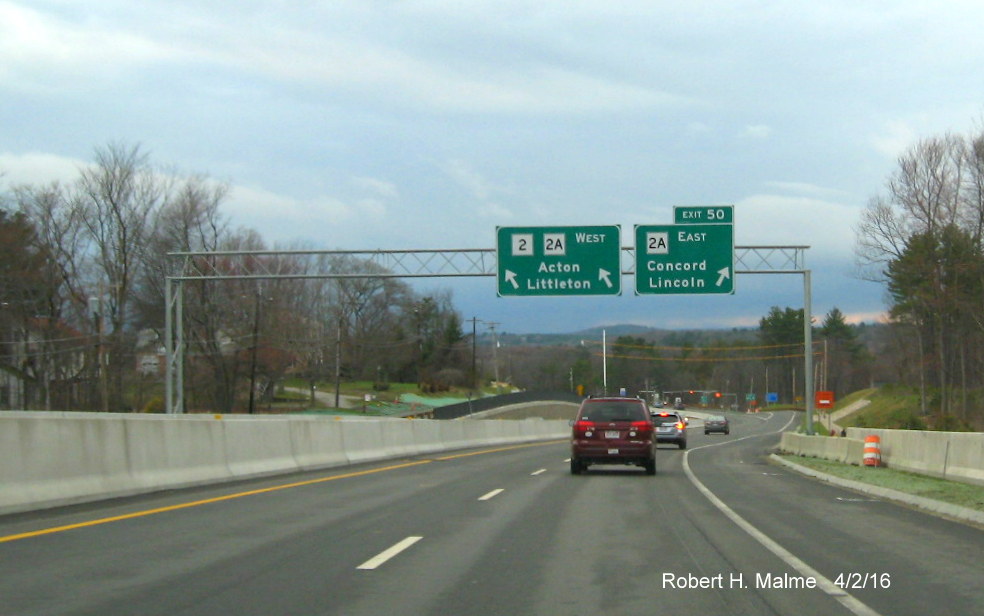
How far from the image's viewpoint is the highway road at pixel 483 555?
7816 mm

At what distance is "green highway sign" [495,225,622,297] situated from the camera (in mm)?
32656

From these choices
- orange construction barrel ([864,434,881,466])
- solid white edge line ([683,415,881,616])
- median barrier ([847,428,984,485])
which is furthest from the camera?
orange construction barrel ([864,434,881,466])

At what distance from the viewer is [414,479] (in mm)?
20938

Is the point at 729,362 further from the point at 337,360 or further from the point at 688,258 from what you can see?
the point at 688,258

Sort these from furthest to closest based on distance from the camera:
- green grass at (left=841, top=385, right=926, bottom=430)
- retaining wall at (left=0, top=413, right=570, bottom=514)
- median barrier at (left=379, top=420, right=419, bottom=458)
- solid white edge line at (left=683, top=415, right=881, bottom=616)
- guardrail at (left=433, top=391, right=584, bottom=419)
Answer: green grass at (left=841, top=385, right=926, bottom=430)
guardrail at (left=433, top=391, right=584, bottom=419)
median barrier at (left=379, top=420, right=419, bottom=458)
retaining wall at (left=0, top=413, right=570, bottom=514)
solid white edge line at (left=683, top=415, right=881, bottom=616)

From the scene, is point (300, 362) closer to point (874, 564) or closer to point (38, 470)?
point (38, 470)

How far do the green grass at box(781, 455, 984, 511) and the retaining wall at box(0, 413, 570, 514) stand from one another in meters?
12.0

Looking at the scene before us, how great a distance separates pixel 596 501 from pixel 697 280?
17.4 metres

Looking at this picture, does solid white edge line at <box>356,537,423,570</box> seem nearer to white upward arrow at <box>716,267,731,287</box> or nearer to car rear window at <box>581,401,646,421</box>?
car rear window at <box>581,401,646,421</box>

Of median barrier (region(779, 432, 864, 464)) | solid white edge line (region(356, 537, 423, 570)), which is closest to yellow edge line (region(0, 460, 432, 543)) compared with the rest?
solid white edge line (region(356, 537, 423, 570))

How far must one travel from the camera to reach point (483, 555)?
33.5ft

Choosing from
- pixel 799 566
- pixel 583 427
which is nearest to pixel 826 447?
pixel 583 427

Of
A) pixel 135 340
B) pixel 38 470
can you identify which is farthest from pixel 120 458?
pixel 135 340

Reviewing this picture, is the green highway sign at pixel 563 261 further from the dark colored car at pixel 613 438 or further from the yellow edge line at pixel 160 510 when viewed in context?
the yellow edge line at pixel 160 510
